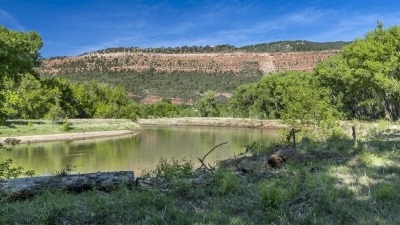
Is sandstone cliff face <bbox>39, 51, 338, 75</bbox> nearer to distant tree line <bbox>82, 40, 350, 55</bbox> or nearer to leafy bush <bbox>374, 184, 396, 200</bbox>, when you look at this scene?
distant tree line <bbox>82, 40, 350, 55</bbox>

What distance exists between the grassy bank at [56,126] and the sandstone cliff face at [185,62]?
7759 cm

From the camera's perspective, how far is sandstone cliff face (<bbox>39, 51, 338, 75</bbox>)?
150625mm

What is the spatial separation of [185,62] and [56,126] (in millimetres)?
110550

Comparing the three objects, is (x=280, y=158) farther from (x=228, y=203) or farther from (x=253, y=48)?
(x=253, y=48)

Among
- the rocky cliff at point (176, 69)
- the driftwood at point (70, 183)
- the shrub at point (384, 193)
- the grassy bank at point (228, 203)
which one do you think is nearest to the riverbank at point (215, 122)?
the rocky cliff at point (176, 69)

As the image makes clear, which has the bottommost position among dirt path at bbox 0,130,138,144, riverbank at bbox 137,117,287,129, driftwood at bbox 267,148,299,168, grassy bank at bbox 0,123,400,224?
riverbank at bbox 137,117,287,129

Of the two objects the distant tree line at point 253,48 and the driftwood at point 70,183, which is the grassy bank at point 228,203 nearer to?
the driftwood at point 70,183

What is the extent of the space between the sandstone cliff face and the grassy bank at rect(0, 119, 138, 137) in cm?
7759

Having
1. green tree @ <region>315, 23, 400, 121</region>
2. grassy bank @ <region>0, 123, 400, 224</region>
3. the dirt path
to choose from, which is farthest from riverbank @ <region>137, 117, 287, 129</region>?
grassy bank @ <region>0, 123, 400, 224</region>

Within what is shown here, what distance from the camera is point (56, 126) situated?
64.6 m

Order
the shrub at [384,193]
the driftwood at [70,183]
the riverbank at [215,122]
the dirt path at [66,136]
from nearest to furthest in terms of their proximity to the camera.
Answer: the shrub at [384,193], the driftwood at [70,183], the dirt path at [66,136], the riverbank at [215,122]

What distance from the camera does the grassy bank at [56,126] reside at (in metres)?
56.7

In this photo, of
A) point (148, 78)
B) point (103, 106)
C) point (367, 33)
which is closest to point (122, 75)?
point (148, 78)

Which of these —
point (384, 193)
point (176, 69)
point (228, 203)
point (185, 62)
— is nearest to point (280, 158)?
point (384, 193)
